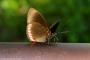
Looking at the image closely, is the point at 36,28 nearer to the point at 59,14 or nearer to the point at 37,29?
the point at 37,29

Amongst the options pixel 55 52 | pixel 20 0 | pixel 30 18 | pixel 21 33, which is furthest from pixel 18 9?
pixel 55 52

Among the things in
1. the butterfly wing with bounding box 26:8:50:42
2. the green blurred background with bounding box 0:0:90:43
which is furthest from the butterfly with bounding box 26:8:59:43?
the green blurred background with bounding box 0:0:90:43

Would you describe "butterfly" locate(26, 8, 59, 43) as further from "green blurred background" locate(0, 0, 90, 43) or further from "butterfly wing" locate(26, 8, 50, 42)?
"green blurred background" locate(0, 0, 90, 43)

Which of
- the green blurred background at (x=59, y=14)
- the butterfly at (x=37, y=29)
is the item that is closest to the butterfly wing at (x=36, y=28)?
the butterfly at (x=37, y=29)

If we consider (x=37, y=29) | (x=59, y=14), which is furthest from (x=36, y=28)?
(x=59, y=14)

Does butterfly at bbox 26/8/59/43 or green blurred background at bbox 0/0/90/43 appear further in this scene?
green blurred background at bbox 0/0/90/43

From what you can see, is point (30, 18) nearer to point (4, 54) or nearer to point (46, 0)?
point (4, 54)

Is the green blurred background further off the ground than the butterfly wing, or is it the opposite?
the green blurred background

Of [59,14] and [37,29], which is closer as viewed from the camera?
[37,29]
